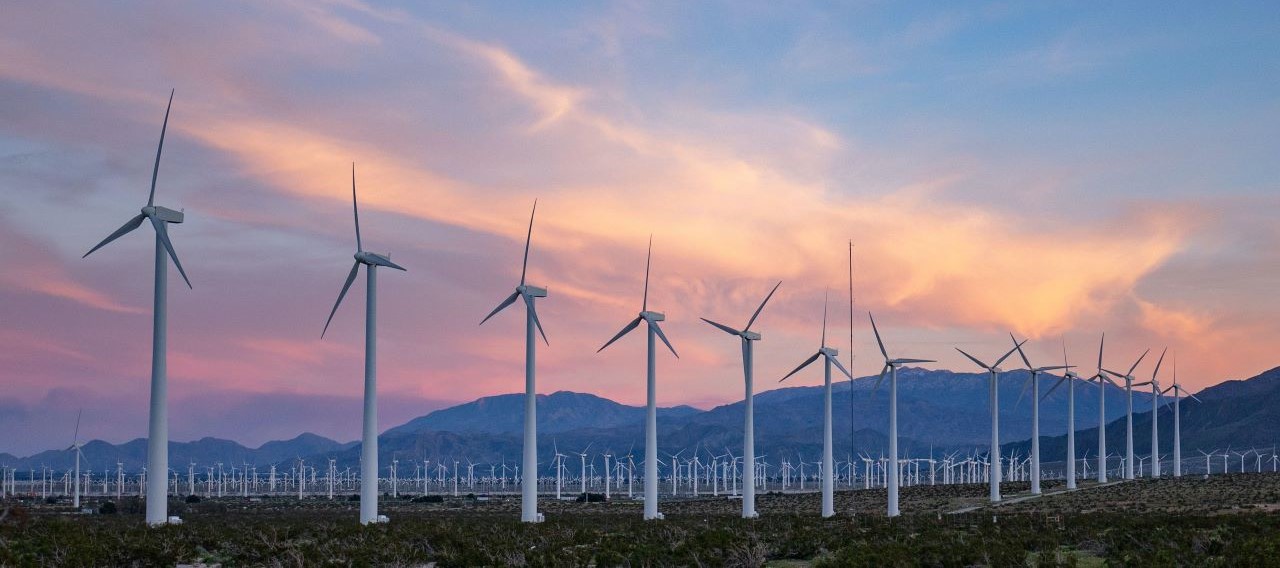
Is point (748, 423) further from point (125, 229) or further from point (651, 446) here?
point (125, 229)

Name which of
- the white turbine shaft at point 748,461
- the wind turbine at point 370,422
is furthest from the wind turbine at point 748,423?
the wind turbine at point 370,422

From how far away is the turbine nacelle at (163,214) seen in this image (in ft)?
197

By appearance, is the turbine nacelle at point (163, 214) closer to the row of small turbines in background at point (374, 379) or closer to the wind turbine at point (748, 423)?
the row of small turbines in background at point (374, 379)

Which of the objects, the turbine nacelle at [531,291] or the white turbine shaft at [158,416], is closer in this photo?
the white turbine shaft at [158,416]

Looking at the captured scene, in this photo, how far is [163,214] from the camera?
198ft

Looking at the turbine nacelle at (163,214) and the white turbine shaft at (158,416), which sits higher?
the turbine nacelle at (163,214)

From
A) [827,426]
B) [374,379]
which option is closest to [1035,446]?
[827,426]

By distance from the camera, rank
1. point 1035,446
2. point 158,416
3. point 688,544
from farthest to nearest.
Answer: point 1035,446 → point 158,416 → point 688,544

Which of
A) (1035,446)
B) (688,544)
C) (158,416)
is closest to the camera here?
(688,544)

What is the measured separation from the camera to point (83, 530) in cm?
5219

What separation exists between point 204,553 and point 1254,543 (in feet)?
115

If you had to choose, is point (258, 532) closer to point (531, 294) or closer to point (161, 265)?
point (161, 265)

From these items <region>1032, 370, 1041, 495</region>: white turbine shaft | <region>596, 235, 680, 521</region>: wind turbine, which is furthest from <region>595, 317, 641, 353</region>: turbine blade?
<region>1032, 370, 1041, 495</region>: white turbine shaft

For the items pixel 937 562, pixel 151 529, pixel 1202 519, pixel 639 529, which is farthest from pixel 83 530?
pixel 1202 519
